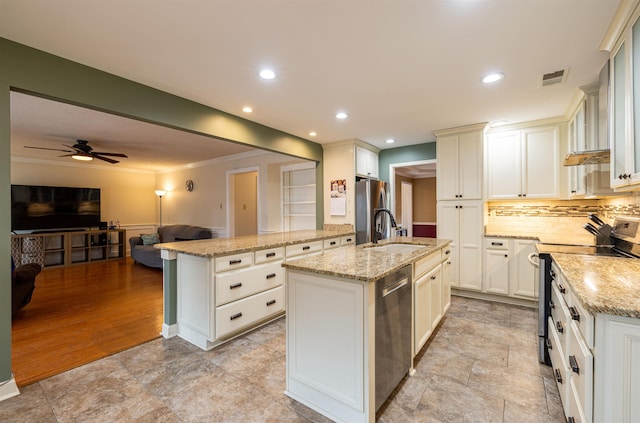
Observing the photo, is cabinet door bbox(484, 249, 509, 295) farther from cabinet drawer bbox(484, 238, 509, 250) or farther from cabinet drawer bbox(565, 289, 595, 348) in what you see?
cabinet drawer bbox(565, 289, 595, 348)

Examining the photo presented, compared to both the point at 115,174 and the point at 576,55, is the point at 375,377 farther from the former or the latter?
the point at 115,174

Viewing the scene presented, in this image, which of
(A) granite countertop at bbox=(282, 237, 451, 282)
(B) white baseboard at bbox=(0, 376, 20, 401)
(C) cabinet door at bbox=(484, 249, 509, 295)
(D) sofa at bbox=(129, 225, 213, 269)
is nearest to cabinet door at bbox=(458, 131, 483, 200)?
(C) cabinet door at bbox=(484, 249, 509, 295)

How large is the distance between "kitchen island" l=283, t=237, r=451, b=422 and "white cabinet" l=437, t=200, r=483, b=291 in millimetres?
2225

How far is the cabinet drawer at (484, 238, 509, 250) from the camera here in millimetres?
3553

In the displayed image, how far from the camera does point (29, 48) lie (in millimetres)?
1879

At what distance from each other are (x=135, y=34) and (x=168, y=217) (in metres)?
6.86

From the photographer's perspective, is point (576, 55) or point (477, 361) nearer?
point (576, 55)

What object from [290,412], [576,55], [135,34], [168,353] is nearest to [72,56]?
[135,34]

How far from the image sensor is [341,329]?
5.11 ft

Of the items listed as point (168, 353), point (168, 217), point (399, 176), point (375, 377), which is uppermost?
point (399, 176)

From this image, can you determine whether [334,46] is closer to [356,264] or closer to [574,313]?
[356,264]

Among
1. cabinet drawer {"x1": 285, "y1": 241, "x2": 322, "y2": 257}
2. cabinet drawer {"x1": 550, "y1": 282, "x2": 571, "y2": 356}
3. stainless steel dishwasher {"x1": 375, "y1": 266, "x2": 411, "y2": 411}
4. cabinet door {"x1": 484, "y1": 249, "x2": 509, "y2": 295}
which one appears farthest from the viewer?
cabinet door {"x1": 484, "y1": 249, "x2": 509, "y2": 295}

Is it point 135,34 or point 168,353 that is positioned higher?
point 135,34

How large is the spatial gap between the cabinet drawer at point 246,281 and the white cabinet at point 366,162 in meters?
2.29
